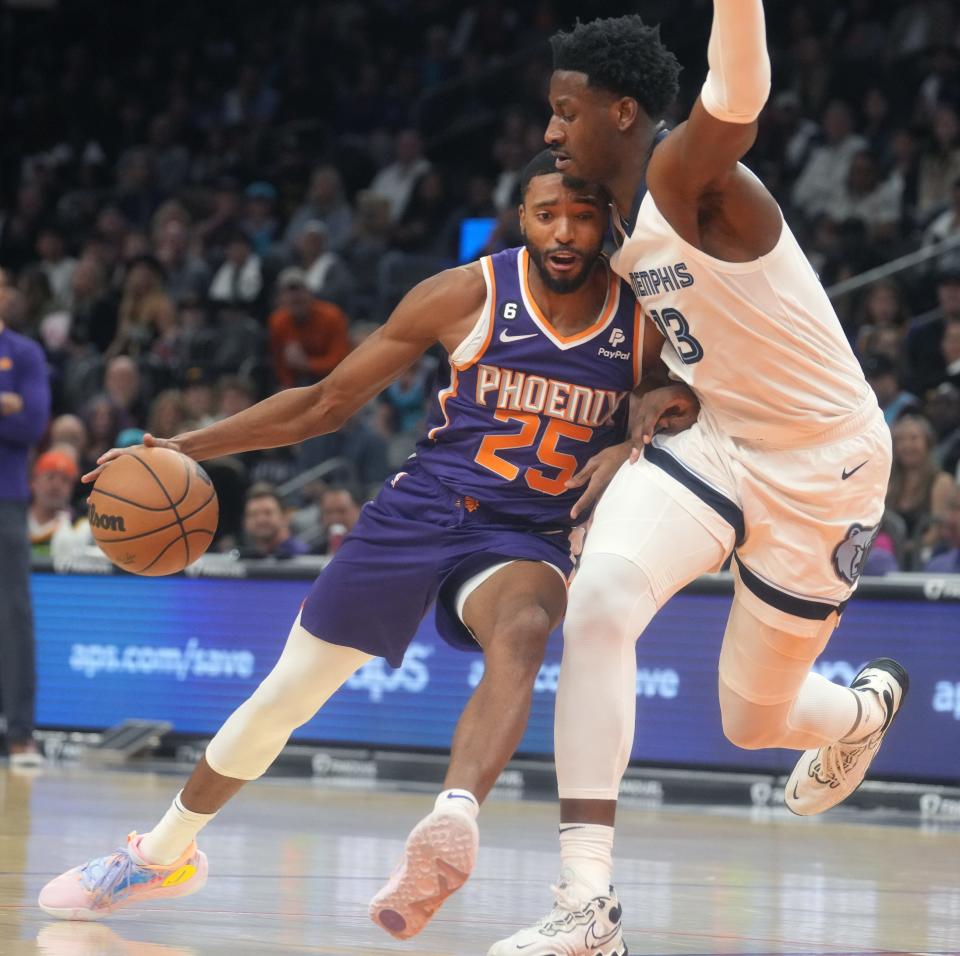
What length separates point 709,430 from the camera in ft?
14.8

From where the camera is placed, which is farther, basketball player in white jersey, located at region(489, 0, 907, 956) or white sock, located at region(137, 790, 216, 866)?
white sock, located at region(137, 790, 216, 866)

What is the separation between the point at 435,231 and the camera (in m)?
15.8

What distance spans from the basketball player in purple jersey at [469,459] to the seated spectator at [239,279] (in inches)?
418

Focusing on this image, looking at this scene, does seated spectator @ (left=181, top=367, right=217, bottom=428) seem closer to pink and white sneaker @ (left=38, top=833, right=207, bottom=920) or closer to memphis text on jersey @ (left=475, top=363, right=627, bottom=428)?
pink and white sneaker @ (left=38, top=833, right=207, bottom=920)

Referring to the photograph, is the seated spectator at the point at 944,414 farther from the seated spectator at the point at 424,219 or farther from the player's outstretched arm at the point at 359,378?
the player's outstretched arm at the point at 359,378

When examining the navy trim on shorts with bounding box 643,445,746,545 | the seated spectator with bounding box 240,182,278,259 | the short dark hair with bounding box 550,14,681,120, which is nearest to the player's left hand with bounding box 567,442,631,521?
the navy trim on shorts with bounding box 643,445,746,545

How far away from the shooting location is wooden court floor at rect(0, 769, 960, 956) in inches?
176

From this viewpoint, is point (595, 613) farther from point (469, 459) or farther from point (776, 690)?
point (776, 690)

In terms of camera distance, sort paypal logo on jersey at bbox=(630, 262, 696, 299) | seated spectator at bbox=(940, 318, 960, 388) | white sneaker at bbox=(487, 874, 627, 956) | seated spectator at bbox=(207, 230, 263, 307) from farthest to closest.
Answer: seated spectator at bbox=(207, 230, 263, 307)
seated spectator at bbox=(940, 318, 960, 388)
paypal logo on jersey at bbox=(630, 262, 696, 299)
white sneaker at bbox=(487, 874, 627, 956)

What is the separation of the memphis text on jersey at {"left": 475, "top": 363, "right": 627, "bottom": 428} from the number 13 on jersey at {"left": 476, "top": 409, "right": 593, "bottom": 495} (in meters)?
0.02

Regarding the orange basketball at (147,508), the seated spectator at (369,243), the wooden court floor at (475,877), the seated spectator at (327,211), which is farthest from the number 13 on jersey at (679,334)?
the seated spectator at (327,211)

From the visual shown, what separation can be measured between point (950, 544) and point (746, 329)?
492 centimetres

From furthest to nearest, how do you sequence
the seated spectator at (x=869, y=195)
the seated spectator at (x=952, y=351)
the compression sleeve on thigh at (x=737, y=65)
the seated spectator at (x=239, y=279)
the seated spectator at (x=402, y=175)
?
the seated spectator at (x=402, y=175) < the seated spectator at (x=239, y=279) < the seated spectator at (x=869, y=195) < the seated spectator at (x=952, y=351) < the compression sleeve on thigh at (x=737, y=65)

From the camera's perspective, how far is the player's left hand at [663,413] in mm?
4520
